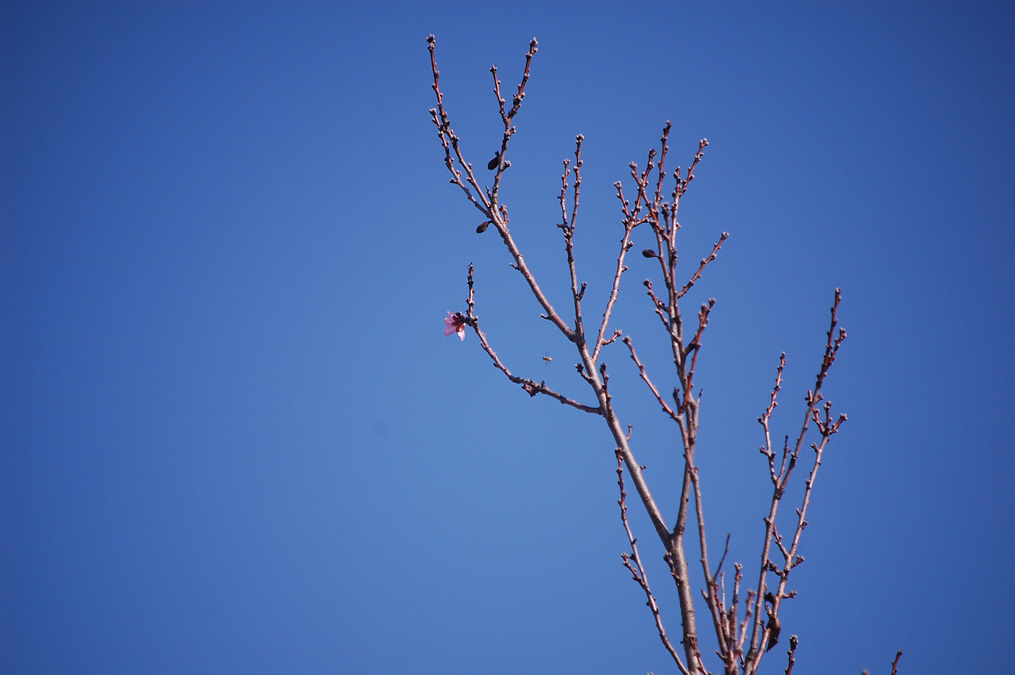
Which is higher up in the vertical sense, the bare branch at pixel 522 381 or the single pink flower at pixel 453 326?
the single pink flower at pixel 453 326

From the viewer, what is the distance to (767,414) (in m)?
3.37

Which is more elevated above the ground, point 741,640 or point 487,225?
point 487,225

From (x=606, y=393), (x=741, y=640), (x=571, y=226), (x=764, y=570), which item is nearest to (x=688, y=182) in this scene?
(x=571, y=226)

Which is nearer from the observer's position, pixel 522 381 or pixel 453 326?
pixel 522 381

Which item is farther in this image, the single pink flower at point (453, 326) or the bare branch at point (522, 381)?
the single pink flower at point (453, 326)

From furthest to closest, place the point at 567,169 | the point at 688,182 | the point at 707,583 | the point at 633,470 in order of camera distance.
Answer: the point at 567,169, the point at 688,182, the point at 633,470, the point at 707,583

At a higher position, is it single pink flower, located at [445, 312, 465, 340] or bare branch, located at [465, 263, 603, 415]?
single pink flower, located at [445, 312, 465, 340]

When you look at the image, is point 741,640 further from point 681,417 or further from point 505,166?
point 505,166

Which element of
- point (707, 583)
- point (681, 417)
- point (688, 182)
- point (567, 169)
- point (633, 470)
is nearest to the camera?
point (707, 583)

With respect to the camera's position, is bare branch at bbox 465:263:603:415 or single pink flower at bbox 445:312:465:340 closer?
bare branch at bbox 465:263:603:415

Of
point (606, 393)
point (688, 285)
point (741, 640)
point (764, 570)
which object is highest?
point (688, 285)

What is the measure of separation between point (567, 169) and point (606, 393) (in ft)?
4.47

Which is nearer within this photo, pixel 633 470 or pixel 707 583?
pixel 707 583

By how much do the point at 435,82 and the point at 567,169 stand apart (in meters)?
0.91
